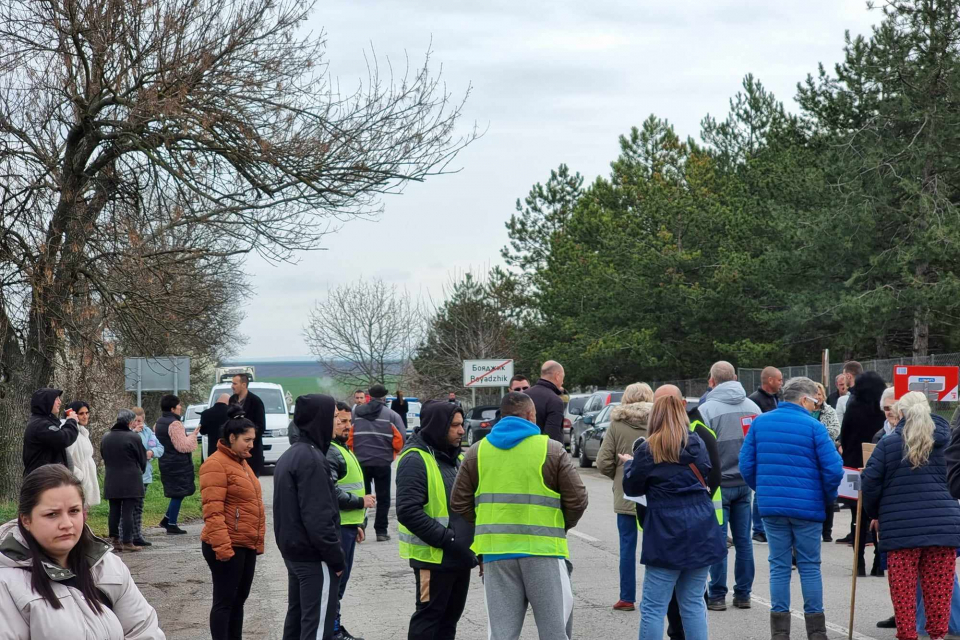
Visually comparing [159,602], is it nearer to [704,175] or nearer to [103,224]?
[103,224]

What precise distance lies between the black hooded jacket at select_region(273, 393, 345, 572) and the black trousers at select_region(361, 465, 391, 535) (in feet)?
24.4

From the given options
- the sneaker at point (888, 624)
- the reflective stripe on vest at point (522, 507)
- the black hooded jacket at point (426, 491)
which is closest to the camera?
the reflective stripe on vest at point (522, 507)

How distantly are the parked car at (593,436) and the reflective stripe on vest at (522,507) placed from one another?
18.0 meters

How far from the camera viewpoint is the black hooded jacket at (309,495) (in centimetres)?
632

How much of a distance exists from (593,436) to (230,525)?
744 inches

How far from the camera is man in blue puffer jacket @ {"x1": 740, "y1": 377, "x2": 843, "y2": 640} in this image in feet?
24.0

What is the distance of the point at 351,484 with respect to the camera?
7.81m

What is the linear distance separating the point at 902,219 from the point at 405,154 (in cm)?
2234

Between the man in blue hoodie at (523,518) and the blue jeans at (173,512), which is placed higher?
the man in blue hoodie at (523,518)

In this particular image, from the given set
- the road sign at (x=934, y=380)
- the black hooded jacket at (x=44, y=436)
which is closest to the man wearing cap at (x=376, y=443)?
the black hooded jacket at (x=44, y=436)

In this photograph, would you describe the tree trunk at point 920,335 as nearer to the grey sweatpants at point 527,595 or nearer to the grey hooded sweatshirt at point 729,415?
the grey hooded sweatshirt at point 729,415

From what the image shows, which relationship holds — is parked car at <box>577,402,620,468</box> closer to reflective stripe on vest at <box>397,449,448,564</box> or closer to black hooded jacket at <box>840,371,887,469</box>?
black hooded jacket at <box>840,371,887,469</box>

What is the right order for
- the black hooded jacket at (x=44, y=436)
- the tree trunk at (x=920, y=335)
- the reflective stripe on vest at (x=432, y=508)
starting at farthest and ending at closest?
1. the tree trunk at (x=920, y=335)
2. the black hooded jacket at (x=44, y=436)
3. the reflective stripe on vest at (x=432, y=508)

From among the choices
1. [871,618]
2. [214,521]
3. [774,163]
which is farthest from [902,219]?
[214,521]
